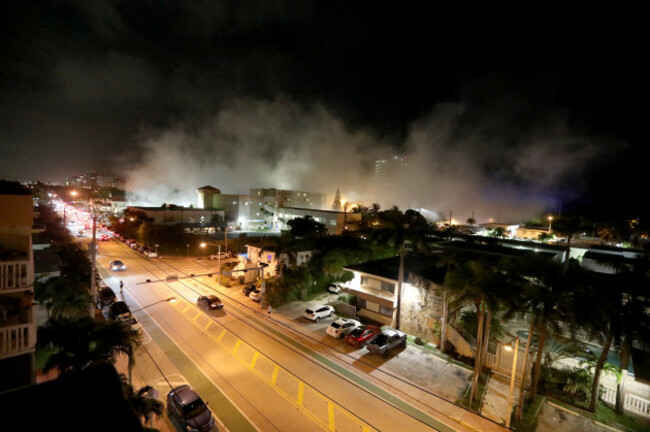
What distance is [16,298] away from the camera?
40.9 ft

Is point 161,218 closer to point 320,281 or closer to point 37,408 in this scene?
point 320,281

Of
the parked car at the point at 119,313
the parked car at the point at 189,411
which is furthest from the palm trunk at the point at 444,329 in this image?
the parked car at the point at 119,313

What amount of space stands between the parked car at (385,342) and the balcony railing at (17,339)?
17.3 meters

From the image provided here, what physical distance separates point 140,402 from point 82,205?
126 metres

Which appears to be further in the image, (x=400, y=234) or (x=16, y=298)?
(x=400, y=234)

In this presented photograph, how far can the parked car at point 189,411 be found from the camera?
1198 cm

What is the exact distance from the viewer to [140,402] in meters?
9.76

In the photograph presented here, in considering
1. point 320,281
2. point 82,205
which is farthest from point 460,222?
point 82,205

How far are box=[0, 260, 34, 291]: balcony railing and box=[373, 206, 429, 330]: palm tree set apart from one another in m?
19.6

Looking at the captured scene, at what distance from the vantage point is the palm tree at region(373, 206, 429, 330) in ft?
71.4

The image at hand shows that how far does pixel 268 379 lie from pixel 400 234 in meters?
13.3

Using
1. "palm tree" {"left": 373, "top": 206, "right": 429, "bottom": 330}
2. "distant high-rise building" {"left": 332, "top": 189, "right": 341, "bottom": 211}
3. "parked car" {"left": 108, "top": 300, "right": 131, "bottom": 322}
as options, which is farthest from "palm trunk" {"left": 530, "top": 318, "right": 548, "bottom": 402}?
"distant high-rise building" {"left": 332, "top": 189, "right": 341, "bottom": 211}

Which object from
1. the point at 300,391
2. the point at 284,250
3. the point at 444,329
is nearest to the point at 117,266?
the point at 284,250

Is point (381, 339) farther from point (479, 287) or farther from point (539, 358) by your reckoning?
point (539, 358)
